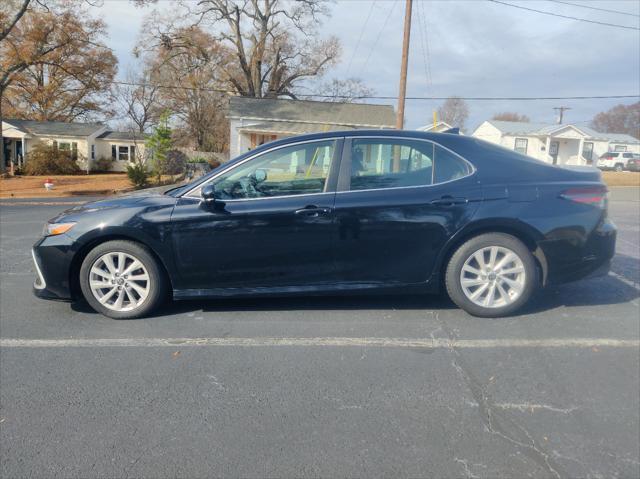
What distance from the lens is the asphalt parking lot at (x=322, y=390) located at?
2.57 metres

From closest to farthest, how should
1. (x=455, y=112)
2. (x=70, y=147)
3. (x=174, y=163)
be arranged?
(x=174, y=163) < (x=70, y=147) < (x=455, y=112)

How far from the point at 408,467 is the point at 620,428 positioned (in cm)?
130

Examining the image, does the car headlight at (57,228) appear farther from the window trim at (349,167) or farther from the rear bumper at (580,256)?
the rear bumper at (580,256)

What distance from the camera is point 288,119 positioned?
94.8 ft

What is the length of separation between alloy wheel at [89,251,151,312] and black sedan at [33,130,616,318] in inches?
0.5

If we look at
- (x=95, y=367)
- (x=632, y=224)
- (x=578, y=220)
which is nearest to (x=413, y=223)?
(x=578, y=220)

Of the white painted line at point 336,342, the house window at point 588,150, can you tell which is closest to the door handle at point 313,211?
the white painted line at point 336,342

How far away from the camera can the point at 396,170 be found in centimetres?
449

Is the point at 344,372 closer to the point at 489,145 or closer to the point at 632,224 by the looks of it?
the point at 489,145

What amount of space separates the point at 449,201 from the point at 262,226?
5.38 ft

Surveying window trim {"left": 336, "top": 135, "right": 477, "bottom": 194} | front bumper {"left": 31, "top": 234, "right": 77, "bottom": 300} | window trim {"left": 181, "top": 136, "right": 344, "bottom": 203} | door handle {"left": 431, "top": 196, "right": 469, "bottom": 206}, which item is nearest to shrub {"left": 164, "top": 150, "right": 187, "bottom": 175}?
front bumper {"left": 31, "top": 234, "right": 77, "bottom": 300}

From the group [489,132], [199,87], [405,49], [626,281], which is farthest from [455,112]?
[626,281]

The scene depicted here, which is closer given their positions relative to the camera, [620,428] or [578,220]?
[620,428]

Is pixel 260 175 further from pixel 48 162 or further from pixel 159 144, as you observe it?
pixel 48 162
